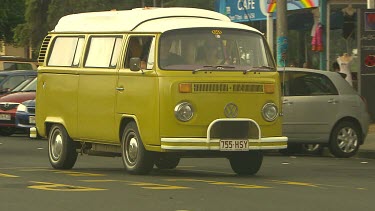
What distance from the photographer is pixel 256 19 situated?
33.2 metres

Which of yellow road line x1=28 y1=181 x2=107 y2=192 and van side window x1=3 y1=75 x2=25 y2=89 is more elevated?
van side window x1=3 y1=75 x2=25 y2=89

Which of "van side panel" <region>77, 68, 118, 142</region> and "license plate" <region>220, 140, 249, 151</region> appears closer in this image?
"license plate" <region>220, 140, 249, 151</region>

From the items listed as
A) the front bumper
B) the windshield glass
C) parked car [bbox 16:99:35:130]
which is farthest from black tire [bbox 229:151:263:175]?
the windshield glass

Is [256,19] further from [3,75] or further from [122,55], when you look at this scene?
[122,55]

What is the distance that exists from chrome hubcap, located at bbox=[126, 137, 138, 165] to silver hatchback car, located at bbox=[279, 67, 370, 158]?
5.41 metres

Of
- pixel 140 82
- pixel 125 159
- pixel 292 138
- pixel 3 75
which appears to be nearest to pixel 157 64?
pixel 140 82

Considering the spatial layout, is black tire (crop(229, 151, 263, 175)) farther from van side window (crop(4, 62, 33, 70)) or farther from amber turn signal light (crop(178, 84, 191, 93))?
van side window (crop(4, 62, 33, 70))

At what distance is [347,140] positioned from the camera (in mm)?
20562

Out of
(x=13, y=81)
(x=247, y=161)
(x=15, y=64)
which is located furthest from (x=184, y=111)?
(x=15, y=64)

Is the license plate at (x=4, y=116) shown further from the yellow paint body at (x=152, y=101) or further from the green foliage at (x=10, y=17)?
the green foliage at (x=10, y=17)

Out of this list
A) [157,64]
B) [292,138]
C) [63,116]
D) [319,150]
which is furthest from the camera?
[319,150]

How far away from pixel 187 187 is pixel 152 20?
3137mm

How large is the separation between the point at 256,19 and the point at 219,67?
59.4ft

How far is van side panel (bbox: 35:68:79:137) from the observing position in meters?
16.6
